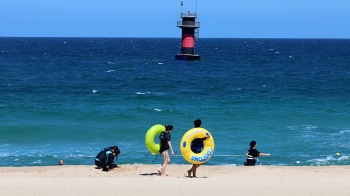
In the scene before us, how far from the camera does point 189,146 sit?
13.8 meters

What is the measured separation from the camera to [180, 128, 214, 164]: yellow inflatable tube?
1371cm

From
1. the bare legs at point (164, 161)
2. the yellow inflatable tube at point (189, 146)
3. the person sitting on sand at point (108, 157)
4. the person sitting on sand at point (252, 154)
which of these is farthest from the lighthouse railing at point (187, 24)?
the yellow inflatable tube at point (189, 146)

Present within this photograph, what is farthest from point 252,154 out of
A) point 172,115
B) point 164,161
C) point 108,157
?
point 172,115

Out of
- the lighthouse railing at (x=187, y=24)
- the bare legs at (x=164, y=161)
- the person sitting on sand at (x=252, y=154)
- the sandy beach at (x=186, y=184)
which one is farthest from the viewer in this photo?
the lighthouse railing at (x=187, y=24)

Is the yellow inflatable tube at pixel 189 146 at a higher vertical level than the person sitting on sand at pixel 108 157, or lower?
higher

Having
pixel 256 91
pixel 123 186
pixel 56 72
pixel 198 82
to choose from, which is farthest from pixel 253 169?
pixel 56 72

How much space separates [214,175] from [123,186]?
11.7 feet

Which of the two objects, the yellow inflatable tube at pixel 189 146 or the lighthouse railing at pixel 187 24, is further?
the lighthouse railing at pixel 187 24

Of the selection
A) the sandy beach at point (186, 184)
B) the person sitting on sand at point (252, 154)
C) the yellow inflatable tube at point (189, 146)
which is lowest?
the sandy beach at point (186, 184)

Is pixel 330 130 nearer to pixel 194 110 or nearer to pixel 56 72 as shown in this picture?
pixel 194 110

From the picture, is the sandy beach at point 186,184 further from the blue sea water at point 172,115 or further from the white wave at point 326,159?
the blue sea water at point 172,115

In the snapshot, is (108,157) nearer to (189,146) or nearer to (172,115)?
(189,146)

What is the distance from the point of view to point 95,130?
26.9m

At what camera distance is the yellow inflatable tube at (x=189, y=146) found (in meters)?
13.7
